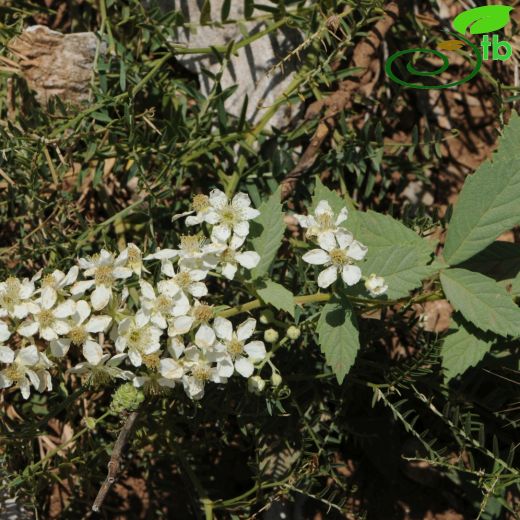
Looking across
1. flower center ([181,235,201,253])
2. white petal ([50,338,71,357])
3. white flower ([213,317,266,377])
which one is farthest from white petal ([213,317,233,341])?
white petal ([50,338,71,357])

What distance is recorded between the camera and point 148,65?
310cm

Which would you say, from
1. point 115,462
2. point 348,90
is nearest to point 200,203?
point 115,462

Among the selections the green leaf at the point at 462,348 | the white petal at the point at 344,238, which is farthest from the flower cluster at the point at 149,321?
the green leaf at the point at 462,348

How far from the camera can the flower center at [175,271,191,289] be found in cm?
216

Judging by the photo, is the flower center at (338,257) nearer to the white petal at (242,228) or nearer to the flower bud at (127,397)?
the white petal at (242,228)

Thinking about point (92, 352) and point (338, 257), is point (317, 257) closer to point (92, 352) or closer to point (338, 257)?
point (338, 257)

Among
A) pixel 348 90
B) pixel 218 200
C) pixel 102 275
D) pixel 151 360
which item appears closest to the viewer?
pixel 151 360

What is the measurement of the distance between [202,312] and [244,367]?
22 centimetres

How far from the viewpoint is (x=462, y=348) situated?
2.36 meters

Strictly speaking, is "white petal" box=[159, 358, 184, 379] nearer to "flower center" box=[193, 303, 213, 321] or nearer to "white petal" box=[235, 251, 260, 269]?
"flower center" box=[193, 303, 213, 321]

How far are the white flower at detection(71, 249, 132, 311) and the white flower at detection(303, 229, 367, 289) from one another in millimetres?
564

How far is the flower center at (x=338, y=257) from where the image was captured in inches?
84.7

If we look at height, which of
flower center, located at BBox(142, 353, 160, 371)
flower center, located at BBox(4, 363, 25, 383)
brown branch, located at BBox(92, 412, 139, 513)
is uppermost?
flower center, located at BBox(142, 353, 160, 371)

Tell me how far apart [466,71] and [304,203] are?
121cm
